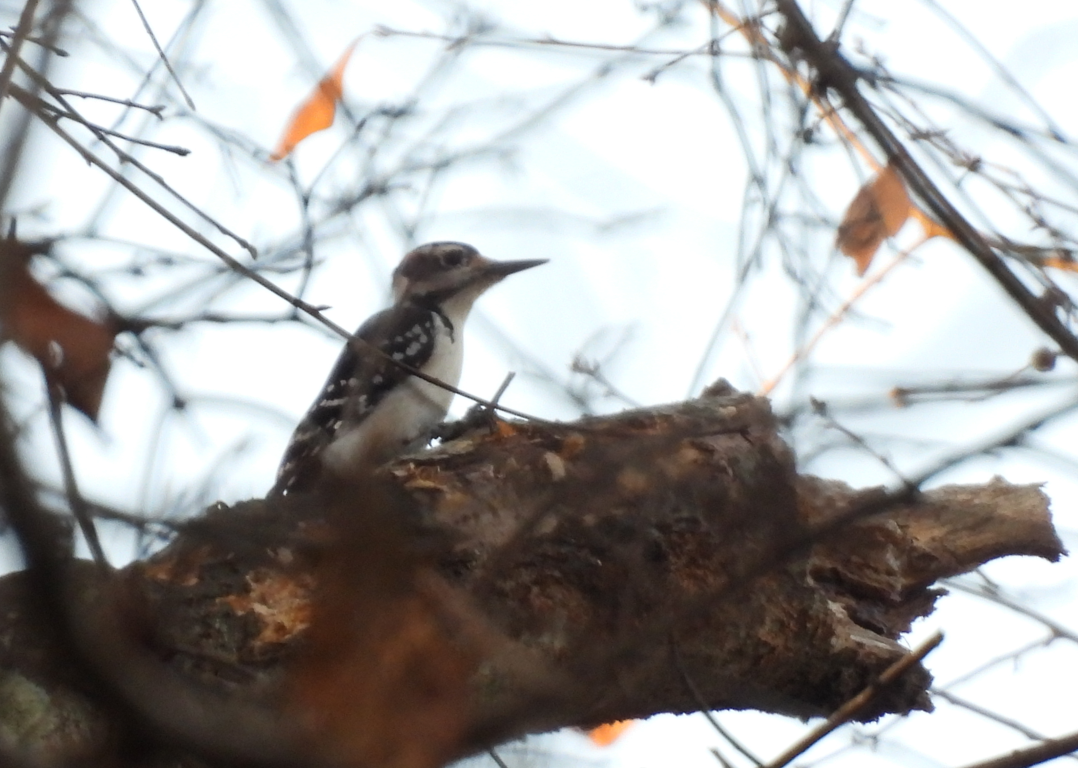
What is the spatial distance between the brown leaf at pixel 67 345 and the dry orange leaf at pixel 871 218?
212cm

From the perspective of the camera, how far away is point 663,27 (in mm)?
4016

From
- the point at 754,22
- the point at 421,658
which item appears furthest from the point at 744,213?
the point at 421,658

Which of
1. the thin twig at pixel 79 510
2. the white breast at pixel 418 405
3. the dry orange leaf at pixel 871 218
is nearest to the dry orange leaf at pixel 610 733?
the white breast at pixel 418 405

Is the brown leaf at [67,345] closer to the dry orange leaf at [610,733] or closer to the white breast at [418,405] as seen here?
the white breast at [418,405]

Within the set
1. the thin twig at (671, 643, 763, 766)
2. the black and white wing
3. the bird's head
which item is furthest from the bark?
the bird's head

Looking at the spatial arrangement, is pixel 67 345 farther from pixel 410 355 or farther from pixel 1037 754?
pixel 410 355

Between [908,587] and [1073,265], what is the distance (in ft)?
5.10

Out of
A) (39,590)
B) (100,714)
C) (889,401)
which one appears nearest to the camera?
(39,590)

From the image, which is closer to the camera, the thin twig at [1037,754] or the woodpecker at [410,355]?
the thin twig at [1037,754]

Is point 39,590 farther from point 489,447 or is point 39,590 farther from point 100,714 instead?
point 489,447

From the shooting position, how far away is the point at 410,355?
6.08 metres

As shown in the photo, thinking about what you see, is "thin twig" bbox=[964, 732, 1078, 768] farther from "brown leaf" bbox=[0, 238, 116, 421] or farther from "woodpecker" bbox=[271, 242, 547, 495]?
"woodpecker" bbox=[271, 242, 547, 495]

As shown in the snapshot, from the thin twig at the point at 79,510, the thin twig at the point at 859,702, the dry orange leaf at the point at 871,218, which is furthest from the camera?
the dry orange leaf at the point at 871,218

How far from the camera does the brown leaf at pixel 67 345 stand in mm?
2342
